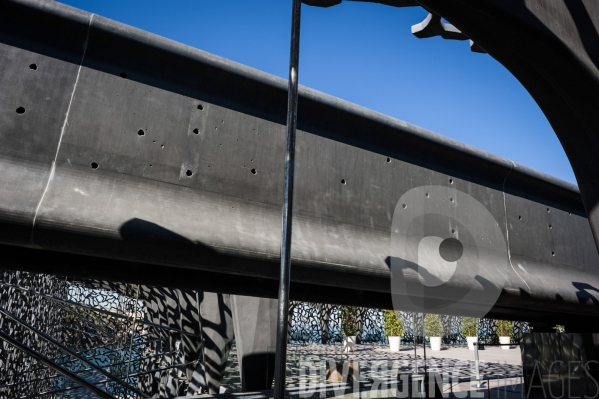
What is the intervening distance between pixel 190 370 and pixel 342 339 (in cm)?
1743

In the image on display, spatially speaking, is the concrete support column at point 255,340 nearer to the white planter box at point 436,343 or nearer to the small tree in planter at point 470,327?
the white planter box at point 436,343

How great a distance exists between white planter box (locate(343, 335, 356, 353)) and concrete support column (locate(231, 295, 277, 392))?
18.1m

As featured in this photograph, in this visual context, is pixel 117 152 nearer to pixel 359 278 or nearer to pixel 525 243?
pixel 359 278

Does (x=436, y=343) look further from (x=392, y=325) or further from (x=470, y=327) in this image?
(x=470, y=327)

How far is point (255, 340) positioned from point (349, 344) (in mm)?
19697

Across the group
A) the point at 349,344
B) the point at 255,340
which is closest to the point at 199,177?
the point at 255,340

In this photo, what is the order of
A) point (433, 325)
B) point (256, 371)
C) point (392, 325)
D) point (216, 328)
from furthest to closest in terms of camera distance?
point (433, 325) → point (392, 325) → point (216, 328) → point (256, 371)

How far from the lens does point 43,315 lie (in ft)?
45.3

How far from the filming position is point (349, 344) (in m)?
25.6

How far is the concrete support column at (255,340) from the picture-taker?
7145 mm

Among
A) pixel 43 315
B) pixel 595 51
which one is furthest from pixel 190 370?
pixel 595 51

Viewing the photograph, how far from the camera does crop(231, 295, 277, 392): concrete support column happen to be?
7145 mm

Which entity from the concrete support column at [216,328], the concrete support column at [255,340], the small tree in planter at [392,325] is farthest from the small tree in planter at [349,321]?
the concrete support column at [255,340]

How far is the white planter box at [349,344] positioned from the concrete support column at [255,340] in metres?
18.1
